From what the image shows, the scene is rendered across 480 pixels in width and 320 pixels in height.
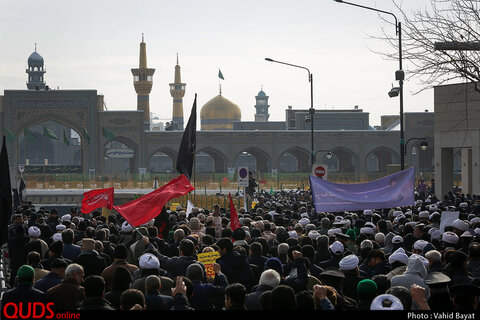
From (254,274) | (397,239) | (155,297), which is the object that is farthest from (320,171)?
(155,297)

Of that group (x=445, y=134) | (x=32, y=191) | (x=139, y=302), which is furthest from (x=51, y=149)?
(x=139, y=302)

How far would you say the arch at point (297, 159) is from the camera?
7031 centimetres

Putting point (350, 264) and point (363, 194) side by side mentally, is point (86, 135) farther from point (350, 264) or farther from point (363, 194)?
point (350, 264)

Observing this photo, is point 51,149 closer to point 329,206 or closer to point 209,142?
point 209,142

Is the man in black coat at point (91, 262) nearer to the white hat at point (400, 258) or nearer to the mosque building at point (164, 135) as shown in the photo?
the white hat at point (400, 258)

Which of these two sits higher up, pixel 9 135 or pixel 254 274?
pixel 9 135

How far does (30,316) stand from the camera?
5992mm

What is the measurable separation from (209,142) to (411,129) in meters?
16.9

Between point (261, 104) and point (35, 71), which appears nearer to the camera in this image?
point (35, 71)

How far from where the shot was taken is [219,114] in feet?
288

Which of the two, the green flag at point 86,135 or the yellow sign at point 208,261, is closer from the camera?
the yellow sign at point 208,261

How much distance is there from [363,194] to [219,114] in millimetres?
74986

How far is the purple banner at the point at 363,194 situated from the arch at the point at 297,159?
178 feet

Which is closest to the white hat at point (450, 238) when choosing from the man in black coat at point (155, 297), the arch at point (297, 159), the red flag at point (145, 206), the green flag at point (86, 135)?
the red flag at point (145, 206)
